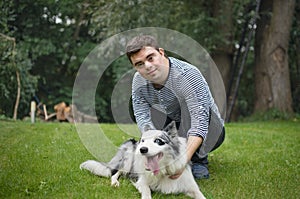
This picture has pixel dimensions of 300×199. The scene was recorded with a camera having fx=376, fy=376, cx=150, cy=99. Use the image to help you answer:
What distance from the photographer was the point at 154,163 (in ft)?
9.34

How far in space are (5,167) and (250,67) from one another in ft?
31.2

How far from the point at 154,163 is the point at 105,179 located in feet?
2.14

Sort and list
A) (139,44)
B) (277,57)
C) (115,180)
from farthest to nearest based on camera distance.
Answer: (277,57), (115,180), (139,44)

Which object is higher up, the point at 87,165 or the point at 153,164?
the point at 153,164

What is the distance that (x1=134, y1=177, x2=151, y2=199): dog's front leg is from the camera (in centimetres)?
281

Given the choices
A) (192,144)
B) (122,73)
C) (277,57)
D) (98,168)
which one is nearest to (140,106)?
(98,168)

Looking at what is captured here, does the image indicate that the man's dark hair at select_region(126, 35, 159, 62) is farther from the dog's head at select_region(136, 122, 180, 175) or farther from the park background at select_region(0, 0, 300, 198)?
the park background at select_region(0, 0, 300, 198)

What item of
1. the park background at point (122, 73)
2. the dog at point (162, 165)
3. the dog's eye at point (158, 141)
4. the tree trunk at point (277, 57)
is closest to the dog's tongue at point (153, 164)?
the dog at point (162, 165)

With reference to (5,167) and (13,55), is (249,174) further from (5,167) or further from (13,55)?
(13,55)

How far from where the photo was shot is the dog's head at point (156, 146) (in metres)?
2.73

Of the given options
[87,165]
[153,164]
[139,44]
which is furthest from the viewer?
[87,165]

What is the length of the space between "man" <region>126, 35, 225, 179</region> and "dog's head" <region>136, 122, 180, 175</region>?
0.14m

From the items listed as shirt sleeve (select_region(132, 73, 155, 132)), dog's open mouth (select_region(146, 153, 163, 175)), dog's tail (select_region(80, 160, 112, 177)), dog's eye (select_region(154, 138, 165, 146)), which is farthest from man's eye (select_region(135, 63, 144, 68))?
dog's tail (select_region(80, 160, 112, 177))

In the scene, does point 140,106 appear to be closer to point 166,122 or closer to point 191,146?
point 166,122
